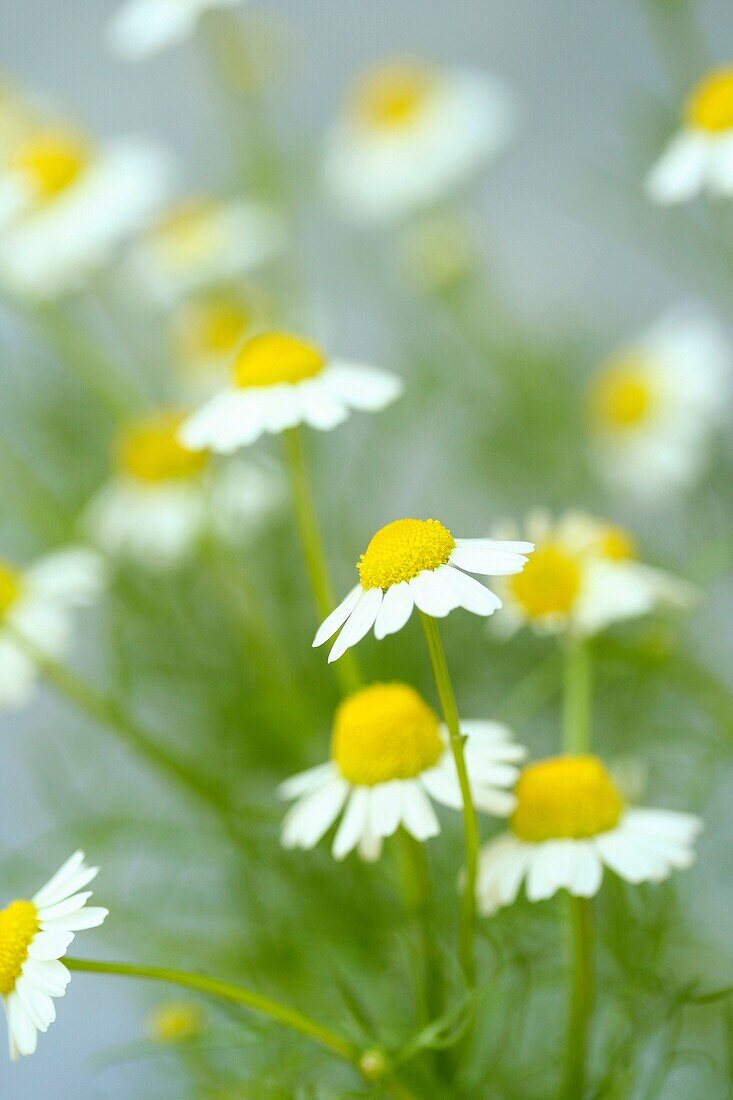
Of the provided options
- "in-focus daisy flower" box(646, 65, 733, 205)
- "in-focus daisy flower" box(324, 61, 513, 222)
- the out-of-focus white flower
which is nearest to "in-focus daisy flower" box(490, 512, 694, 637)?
"in-focus daisy flower" box(646, 65, 733, 205)

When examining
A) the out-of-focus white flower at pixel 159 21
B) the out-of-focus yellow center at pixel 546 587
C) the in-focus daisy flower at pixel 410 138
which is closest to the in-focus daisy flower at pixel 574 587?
the out-of-focus yellow center at pixel 546 587

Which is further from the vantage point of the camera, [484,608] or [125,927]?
[125,927]

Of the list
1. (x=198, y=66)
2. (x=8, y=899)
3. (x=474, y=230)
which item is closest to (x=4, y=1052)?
(x=8, y=899)

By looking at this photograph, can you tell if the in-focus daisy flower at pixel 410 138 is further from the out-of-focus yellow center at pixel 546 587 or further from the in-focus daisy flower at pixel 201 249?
the out-of-focus yellow center at pixel 546 587

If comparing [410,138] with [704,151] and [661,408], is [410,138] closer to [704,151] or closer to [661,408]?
[661,408]

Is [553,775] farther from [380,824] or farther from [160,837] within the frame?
[160,837]

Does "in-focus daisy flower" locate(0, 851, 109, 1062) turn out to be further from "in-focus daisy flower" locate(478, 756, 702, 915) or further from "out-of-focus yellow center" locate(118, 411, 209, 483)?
"out-of-focus yellow center" locate(118, 411, 209, 483)
